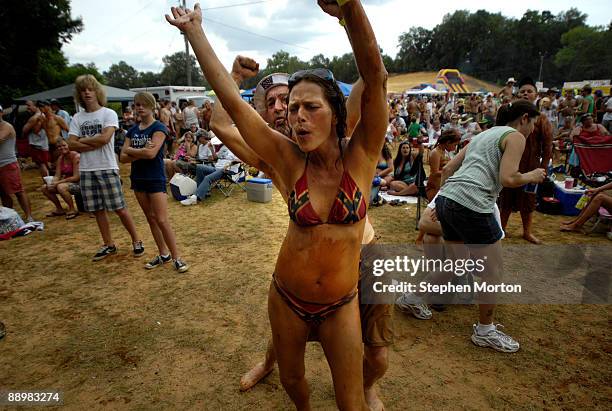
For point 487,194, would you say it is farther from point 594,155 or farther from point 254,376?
point 594,155

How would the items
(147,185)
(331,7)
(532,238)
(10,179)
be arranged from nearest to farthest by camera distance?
(331,7), (147,185), (532,238), (10,179)

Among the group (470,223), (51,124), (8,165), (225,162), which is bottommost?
(225,162)

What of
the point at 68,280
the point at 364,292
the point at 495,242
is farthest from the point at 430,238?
the point at 68,280

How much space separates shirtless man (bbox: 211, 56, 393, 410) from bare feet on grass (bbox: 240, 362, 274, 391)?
0.89m

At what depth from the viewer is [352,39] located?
49.8 inches

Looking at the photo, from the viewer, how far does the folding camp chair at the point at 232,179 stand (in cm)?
950

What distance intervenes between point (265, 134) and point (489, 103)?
19.2m

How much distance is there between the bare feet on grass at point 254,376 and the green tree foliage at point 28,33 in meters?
21.4

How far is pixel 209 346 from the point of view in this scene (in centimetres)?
337

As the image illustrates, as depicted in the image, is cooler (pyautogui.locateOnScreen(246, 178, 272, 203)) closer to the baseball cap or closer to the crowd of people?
the crowd of people

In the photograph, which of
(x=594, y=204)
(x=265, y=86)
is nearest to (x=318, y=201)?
(x=265, y=86)

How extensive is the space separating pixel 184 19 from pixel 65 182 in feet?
24.3

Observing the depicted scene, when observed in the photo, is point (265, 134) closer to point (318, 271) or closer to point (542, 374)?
point (318, 271)

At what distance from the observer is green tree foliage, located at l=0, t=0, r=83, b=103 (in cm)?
1642
